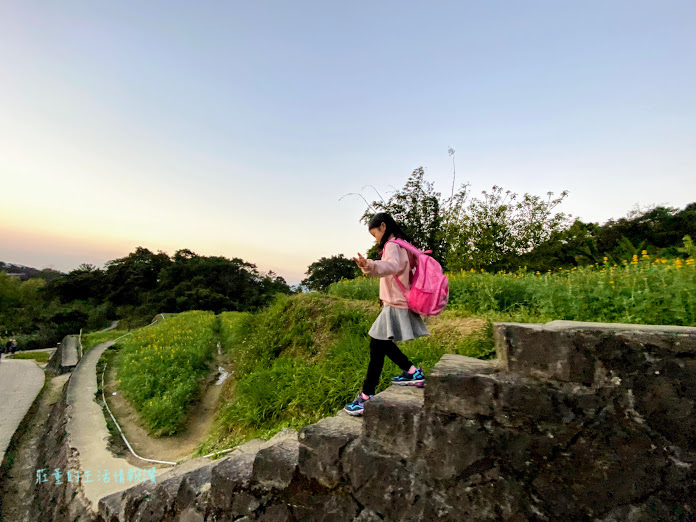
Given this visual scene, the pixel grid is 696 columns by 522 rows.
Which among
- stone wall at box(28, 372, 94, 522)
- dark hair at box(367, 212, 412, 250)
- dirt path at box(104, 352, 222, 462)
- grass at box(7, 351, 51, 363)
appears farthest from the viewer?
grass at box(7, 351, 51, 363)

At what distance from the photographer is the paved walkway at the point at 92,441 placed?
14.7 ft

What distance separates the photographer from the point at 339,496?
2311 mm

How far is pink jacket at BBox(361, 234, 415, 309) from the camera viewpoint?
2.48 meters

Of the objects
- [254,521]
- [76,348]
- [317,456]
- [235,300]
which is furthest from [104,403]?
[235,300]

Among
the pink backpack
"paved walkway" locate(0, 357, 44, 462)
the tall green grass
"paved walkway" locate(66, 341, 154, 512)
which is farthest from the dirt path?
the tall green grass

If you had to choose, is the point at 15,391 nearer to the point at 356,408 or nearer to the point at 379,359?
the point at 356,408

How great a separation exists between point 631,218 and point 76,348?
3328 centimetres

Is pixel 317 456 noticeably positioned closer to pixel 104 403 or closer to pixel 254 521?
pixel 254 521

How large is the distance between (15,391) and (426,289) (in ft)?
54.3

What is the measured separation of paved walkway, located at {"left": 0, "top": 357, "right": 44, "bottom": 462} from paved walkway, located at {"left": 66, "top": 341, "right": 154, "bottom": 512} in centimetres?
176

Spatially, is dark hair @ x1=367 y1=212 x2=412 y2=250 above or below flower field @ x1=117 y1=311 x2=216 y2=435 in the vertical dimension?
Answer: above

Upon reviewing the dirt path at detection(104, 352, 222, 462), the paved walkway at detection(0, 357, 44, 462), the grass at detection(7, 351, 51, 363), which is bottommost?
the grass at detection(7, 351, 51, 363)

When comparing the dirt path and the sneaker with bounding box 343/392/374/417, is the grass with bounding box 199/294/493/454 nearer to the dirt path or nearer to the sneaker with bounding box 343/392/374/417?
the dirt path

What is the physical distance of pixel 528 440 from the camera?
179 cm
